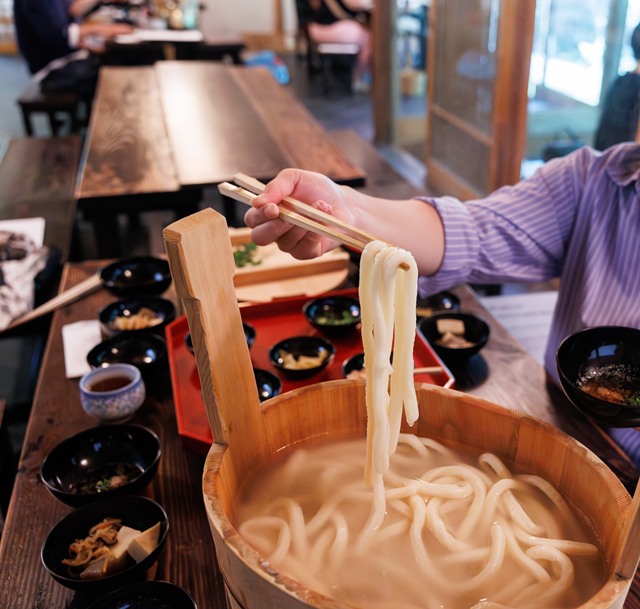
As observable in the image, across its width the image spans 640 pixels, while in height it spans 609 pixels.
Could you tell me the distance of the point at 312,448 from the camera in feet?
3.78

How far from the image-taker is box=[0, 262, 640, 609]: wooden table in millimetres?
1192

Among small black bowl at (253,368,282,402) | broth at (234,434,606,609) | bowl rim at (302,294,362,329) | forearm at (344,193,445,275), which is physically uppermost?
forearm at (344,193,445,275)

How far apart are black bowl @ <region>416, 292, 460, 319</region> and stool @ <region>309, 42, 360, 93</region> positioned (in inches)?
324

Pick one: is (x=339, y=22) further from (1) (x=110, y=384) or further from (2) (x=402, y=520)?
(2) (x=402, y=520)

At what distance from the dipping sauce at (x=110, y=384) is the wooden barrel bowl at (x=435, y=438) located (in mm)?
668

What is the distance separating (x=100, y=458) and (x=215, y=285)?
726 millimetres

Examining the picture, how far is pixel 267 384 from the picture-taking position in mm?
1643

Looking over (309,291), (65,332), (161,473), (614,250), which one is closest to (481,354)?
(614,250)

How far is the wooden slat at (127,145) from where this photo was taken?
3.26m

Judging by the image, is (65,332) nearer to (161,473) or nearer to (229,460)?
(161,473)

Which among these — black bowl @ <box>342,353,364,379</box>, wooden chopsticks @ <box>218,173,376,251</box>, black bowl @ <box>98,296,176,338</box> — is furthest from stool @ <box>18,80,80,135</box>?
wooden chopsticks @ <box>218,173,376,251</box>

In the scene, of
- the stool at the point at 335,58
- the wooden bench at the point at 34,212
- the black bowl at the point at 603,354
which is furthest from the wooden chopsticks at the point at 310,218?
the stool at the point at 335,58

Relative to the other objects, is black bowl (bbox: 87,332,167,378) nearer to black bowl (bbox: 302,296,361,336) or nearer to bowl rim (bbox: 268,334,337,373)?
bowl rim (bbox: 268,334,337,373)

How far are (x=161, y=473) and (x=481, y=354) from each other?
952 millimetres
